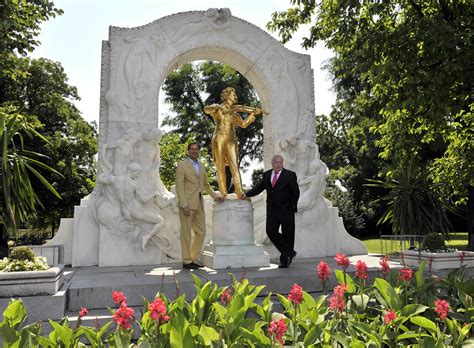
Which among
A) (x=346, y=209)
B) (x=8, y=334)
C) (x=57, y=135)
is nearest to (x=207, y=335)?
(x=8, y=334)

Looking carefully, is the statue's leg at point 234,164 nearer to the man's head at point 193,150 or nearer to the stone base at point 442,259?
the man's head at point 193,150

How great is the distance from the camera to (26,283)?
155 inches

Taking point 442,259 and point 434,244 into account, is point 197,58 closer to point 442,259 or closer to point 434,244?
point 434,244

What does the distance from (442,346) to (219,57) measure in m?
7.73

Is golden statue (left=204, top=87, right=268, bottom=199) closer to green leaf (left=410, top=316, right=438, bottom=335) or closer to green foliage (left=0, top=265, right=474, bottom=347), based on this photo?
green foliage (left=0, top=265, right=474, bottom=347)

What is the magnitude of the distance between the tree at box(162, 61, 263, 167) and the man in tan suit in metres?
18.6

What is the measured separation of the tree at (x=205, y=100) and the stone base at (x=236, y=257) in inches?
739

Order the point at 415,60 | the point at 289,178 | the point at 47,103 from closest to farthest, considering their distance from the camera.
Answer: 1. the point at 289,178
2. the point at 415,60
3. the point at 47,103

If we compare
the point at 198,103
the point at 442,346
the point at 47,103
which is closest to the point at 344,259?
the point at 442,346

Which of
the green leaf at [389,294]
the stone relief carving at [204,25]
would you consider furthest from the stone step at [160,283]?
the stone relief carving at [204,25]

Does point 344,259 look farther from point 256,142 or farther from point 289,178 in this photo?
point 256,142

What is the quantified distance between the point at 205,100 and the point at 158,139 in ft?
62.7

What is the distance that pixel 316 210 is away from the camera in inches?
328

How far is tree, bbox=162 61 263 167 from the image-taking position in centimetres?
2552
